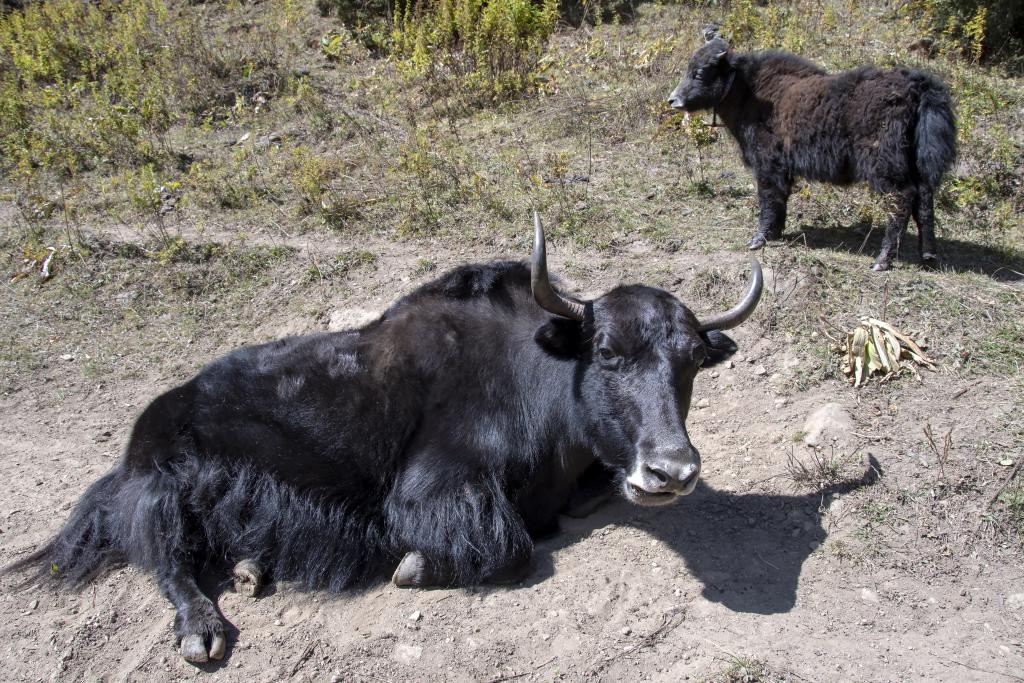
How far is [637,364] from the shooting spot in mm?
3908

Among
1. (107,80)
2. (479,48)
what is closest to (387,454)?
(479,48)

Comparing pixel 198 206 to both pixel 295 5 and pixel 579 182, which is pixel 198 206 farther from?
pixel 295 5

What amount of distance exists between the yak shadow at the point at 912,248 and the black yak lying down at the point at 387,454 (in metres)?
3.04

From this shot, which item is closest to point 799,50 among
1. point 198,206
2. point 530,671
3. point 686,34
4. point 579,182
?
point 686,34

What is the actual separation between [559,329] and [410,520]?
48.8 inches

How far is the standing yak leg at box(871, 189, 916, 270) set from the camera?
6.21 metres

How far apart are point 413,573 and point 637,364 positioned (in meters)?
1.54

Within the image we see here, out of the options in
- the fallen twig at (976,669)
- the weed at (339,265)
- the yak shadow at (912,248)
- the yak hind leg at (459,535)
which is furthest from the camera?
the weed at (339,265)

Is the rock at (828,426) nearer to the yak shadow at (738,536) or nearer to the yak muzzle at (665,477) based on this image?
the yak shadow at (738,536)

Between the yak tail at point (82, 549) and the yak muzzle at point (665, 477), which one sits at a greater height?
the yak muzzle at point (665, 477)

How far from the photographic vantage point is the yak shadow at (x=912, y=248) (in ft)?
20.8

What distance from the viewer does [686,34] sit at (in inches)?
435

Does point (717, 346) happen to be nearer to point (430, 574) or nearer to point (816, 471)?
point (816, 471)

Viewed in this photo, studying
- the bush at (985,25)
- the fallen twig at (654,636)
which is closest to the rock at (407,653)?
the fallen twig at (654,636)
